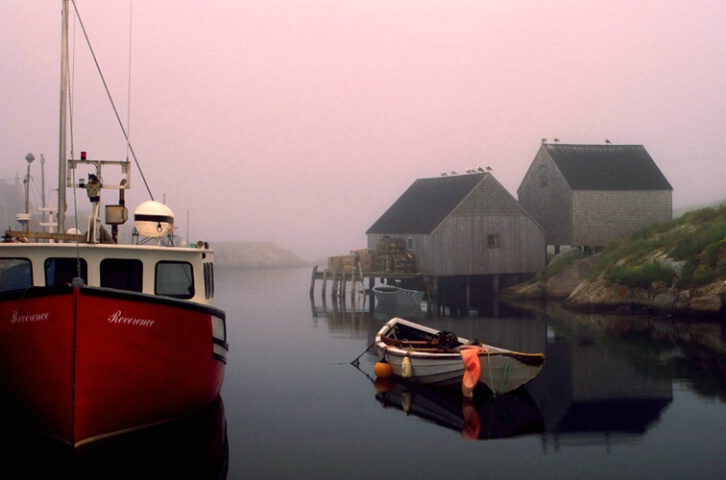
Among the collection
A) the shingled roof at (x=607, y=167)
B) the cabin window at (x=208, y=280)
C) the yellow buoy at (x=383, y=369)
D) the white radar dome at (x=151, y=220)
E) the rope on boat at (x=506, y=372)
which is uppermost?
the shingled roof at (x=607, y=167)

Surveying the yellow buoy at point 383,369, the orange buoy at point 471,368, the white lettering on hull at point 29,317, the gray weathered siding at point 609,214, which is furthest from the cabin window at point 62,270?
the gray weathered siding at point 609,214

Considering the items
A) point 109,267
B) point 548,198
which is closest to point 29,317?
point 109,267

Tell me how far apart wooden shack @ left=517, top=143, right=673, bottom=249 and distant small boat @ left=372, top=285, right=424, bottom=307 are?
437 inches

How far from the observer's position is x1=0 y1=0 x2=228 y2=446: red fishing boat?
13.3 m

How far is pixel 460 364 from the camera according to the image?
19.5 m

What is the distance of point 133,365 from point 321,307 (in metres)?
37.0

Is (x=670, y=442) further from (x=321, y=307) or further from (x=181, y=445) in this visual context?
(x=321, y=307)

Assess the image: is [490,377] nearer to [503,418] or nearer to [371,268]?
[503,418]

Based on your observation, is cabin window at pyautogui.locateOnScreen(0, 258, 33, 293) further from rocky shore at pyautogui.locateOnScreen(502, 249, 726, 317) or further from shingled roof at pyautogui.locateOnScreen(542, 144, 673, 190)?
shingled roof at pyautogui.locateOnScreen(542, 144, 673, 190)

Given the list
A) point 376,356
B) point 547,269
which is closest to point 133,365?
point 376,356

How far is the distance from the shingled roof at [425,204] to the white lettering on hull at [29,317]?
36.7 meters

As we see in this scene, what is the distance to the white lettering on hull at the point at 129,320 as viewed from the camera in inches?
531

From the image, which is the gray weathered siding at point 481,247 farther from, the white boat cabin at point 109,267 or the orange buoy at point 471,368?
the white boat cabin at point 109,267

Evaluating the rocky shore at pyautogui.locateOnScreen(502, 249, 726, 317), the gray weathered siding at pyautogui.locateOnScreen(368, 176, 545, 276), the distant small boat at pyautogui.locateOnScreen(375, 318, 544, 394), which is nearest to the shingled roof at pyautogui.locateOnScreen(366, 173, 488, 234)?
the gray weathered siding at pyautogui.locateOnScreen(368, 176, 545, 276)
